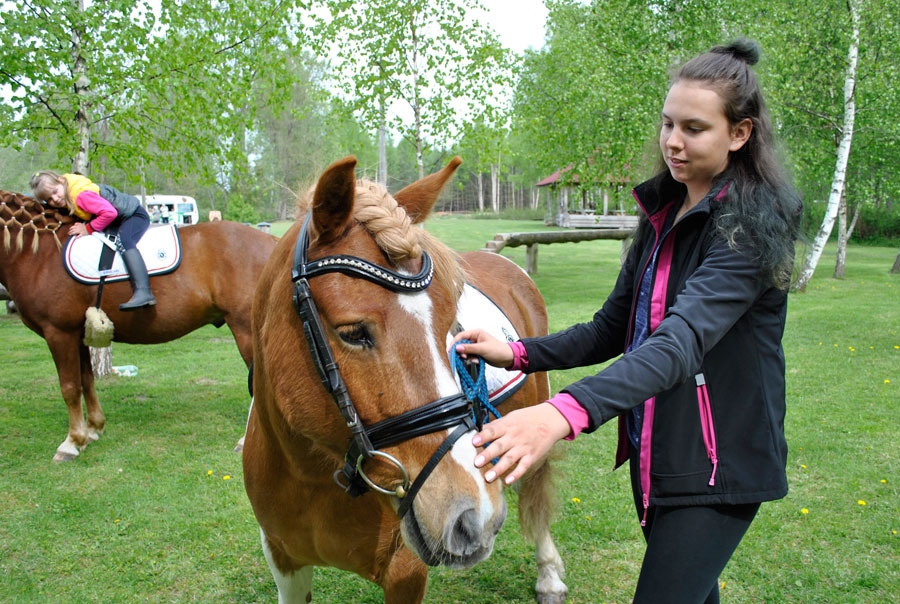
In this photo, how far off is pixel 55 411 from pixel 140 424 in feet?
3.80

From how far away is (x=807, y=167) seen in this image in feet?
58.5

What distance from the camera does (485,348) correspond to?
6.66 feet

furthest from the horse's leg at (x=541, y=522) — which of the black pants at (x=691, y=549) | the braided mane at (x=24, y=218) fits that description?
the braided mane at (x=24, y=218)

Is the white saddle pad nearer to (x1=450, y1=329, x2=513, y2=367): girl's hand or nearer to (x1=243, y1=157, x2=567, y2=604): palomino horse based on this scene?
(x1=450, y1=329, x2=513, y2=367): girl's hand

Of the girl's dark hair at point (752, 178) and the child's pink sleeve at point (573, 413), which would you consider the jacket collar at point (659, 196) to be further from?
the child's pink sleeve at point (573, 413)

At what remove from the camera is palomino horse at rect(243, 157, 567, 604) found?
1506mm

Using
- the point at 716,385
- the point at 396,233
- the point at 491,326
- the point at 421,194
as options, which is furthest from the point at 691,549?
the point at 491,326

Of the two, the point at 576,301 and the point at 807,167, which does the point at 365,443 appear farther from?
the point at 807,167

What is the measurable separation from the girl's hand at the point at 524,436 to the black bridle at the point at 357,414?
224 millimetres

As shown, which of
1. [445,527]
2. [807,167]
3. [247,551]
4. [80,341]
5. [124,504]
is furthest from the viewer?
[807,167]

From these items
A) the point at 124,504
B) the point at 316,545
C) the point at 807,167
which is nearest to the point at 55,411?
the point at 124,504

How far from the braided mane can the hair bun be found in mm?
5951

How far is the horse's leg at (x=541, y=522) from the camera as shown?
3.53m

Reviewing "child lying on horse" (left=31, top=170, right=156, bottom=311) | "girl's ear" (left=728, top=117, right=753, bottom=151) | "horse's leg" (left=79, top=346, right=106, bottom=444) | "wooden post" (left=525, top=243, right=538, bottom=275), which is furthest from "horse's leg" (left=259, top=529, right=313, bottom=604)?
"wooden post" (left=525, top=243, right=538, bottom=275)
